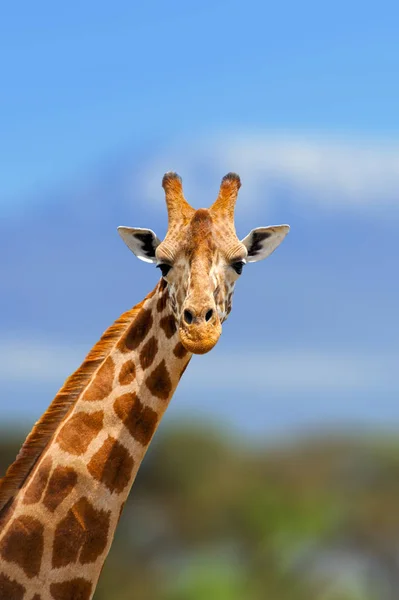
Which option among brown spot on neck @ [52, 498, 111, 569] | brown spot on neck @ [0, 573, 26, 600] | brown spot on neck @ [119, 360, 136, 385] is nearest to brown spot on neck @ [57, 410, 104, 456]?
brown spot on neck @ [119, 360, 136, 385]

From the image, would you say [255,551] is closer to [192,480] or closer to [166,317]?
[192,480]

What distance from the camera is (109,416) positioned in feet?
34.2

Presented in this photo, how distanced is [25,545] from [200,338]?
2599mm

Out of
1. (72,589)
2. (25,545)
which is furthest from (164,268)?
(72,589)

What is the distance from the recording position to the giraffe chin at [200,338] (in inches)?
373

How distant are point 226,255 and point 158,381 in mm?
1398

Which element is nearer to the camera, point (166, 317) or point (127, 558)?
point (166, 317)

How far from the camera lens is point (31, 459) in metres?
10.5

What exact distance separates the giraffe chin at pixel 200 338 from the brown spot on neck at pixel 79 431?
144 centimetres

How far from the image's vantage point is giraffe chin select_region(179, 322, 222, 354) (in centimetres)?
947

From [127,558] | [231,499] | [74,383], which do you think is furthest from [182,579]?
[74,383]

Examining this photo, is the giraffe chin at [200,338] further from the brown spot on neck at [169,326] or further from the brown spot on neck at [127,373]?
the brown spot on neck at [127,373]

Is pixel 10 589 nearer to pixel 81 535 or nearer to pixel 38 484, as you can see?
pixel 81 535

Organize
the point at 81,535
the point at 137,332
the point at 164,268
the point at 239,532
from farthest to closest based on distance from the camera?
the point at 239,532
the point at 137,332
the point at 164,268
the point at 81,535
